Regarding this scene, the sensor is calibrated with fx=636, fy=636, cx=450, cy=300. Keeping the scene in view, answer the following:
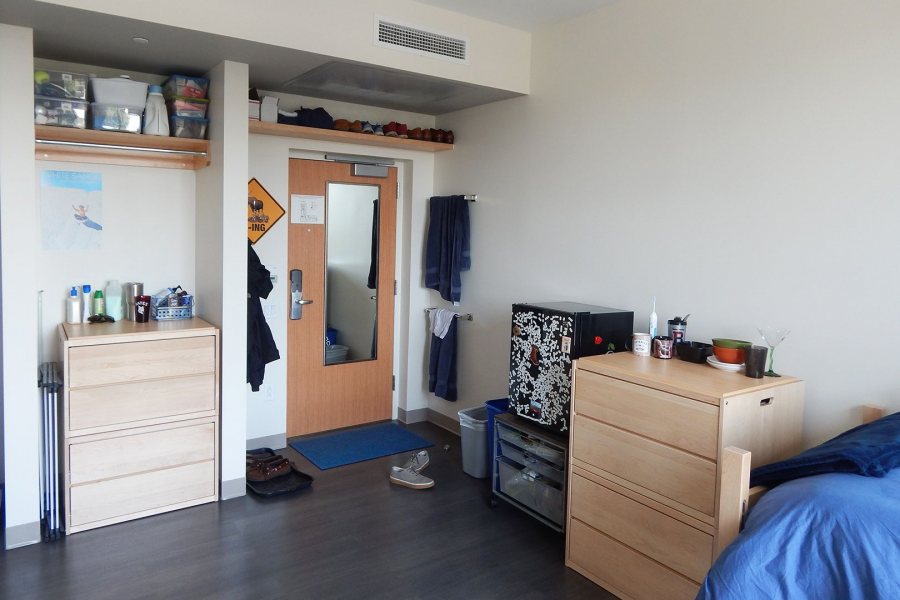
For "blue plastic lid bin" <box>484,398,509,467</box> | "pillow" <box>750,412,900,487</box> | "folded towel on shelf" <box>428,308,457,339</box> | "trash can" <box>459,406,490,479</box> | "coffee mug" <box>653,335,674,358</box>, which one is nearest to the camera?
"pillow" <box>750,412,900,487</box>

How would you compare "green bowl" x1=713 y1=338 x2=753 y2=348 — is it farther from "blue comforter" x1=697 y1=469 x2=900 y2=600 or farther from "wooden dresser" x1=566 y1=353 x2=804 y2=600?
"blue comforter" x1=697 y1=469 x2=900 y2=600

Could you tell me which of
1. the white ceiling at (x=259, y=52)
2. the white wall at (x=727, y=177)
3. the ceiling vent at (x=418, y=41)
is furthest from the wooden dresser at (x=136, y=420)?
the white wall at (x=727, y=177)

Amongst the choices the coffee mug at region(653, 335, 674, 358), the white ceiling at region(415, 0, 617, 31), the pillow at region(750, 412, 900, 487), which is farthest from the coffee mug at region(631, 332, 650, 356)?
the white ceiling at region(415, 0, 617, 31)

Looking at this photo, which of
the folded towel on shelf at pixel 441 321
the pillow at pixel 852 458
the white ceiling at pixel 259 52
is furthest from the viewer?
the folded towel on shelf at pixel 441 321

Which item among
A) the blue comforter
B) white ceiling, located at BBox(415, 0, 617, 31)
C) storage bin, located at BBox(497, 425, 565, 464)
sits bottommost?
storage bin, located at BBox(497, 425, 565, 464)

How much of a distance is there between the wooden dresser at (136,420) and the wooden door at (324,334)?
1062mm

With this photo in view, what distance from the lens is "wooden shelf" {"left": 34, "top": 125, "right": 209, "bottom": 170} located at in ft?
10.7

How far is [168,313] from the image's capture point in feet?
12.1

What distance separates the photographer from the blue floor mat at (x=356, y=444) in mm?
4230

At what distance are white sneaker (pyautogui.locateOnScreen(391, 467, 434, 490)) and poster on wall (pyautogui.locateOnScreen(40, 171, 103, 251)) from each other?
2.18 metres

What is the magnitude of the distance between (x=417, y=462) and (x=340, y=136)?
2.20m

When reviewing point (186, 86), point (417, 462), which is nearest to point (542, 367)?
point (417, 462)

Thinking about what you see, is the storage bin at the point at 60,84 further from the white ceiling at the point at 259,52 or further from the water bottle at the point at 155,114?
the water bottle at the point at 155,114

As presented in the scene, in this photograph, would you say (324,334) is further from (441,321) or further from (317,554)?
(317,554)
